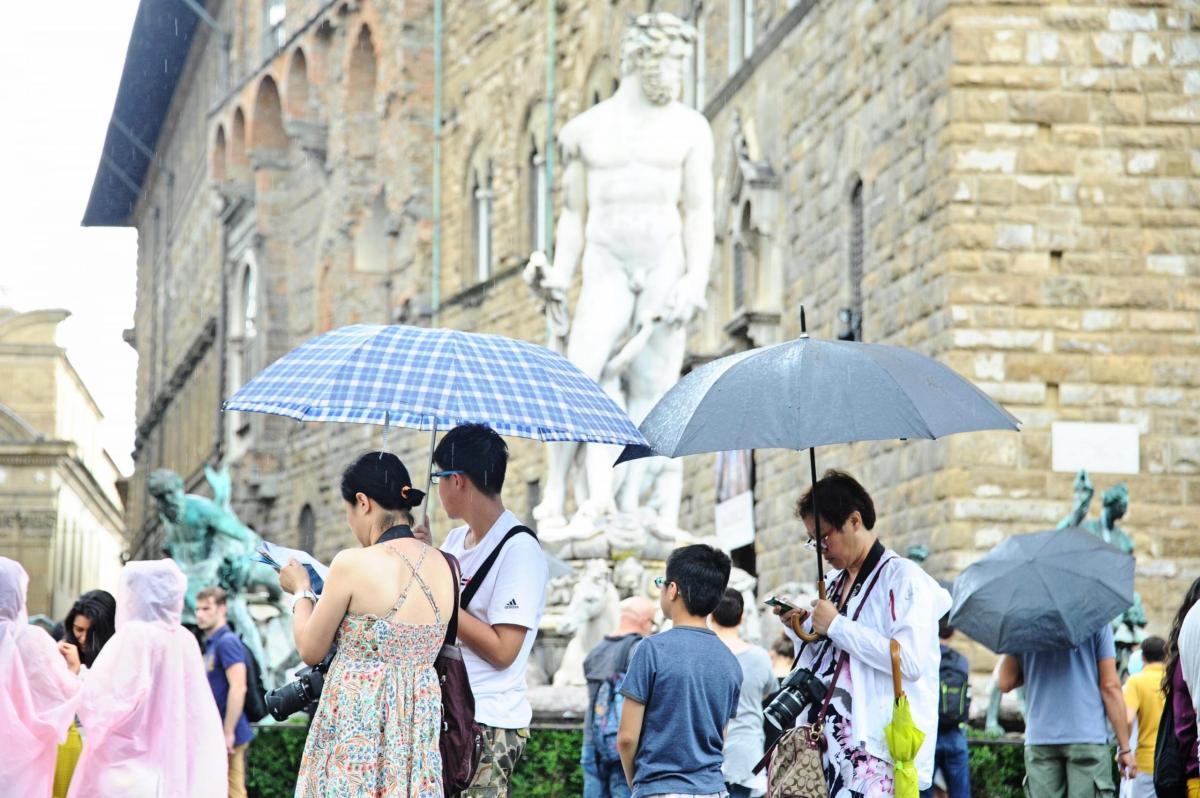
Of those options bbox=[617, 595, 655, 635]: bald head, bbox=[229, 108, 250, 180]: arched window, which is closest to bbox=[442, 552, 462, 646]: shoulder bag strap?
bbox=[617, 595, 655, 635]: bald head

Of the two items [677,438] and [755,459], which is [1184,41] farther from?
[677,438]

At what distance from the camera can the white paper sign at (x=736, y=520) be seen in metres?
21.6

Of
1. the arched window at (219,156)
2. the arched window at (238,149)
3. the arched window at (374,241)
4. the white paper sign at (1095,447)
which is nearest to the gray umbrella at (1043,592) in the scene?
the white paper sign at (1095,447)

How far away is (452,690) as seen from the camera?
20.5ft

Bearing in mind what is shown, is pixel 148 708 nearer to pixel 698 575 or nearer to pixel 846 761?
pixel 698 575

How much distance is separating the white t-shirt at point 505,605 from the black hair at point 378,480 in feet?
1.39

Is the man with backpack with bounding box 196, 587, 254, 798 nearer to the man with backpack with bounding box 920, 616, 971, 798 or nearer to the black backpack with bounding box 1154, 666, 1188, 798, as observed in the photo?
the man with backpack with bounding box 920, 616, 971, 798

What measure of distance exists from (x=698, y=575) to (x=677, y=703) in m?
0.38

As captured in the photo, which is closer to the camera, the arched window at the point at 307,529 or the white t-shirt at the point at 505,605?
the white t-shirt at the point at 505,605

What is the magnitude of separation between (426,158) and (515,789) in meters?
26.1

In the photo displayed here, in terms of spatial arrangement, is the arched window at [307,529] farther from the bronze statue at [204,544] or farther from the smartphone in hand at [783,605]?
the smartphone in hand at [783,605]

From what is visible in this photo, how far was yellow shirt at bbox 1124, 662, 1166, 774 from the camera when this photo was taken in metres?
9.16

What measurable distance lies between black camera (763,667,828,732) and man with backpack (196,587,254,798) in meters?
4.59

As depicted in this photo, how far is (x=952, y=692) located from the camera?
1051 centimetres
